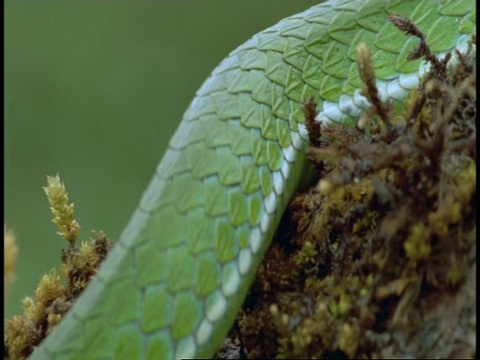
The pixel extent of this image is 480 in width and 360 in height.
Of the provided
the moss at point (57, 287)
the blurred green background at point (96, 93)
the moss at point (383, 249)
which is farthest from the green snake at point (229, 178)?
the blurred green background at point (96, 93)

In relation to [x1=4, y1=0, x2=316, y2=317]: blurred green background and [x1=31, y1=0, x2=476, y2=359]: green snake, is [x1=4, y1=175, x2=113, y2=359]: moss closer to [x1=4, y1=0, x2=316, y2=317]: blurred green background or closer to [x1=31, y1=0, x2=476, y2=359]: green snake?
[x1=31, y1=0, x2=476, y2=359]: green snake

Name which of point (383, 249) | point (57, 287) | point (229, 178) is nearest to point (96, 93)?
point (57, 287)

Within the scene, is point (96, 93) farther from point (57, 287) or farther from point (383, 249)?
point (383, 249)

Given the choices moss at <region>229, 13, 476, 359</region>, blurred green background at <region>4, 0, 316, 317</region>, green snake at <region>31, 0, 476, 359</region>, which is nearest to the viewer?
moss at <region>229, 13, 476, 359</region>

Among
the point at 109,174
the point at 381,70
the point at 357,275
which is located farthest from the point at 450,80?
the point at 109,174

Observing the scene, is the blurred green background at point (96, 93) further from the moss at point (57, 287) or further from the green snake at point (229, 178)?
the green snake at point (229, 178)

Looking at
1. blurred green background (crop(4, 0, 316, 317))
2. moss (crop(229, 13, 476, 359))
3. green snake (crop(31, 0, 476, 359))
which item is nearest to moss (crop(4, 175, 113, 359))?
green snake (crop(31, 0, 476, 359))

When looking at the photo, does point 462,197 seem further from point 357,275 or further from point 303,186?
point 303,186
